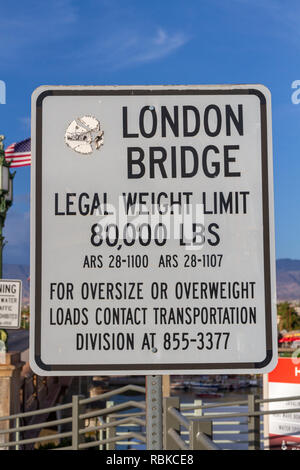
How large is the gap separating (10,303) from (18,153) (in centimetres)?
591

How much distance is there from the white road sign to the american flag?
5116mm

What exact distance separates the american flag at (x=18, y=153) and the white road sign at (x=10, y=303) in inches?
201

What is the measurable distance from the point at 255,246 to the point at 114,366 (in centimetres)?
70

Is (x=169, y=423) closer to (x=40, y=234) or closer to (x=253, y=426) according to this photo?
(x=40, y=234)

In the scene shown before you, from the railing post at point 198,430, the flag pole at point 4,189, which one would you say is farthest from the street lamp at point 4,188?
the railing post at point 198,430

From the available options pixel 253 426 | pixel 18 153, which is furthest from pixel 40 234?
pixel 18 153

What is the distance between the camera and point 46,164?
2.37 m

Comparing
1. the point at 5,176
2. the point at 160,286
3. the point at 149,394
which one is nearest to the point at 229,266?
the point at 160,286

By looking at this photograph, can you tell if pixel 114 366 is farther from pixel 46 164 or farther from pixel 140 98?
pixel 140 98

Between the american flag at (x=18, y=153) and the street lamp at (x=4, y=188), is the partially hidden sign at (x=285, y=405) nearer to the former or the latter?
the street lamp at (x=4, y=188)

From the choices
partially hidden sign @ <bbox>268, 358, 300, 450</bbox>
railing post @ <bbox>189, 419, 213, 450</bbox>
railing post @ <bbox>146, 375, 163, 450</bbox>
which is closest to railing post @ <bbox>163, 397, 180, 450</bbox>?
railing post @ <bbox>146, 375, 163, 450</bbox>

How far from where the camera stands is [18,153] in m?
17.5

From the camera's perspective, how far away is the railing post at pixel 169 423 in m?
2.48

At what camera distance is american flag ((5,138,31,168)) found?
1740 centimetres
